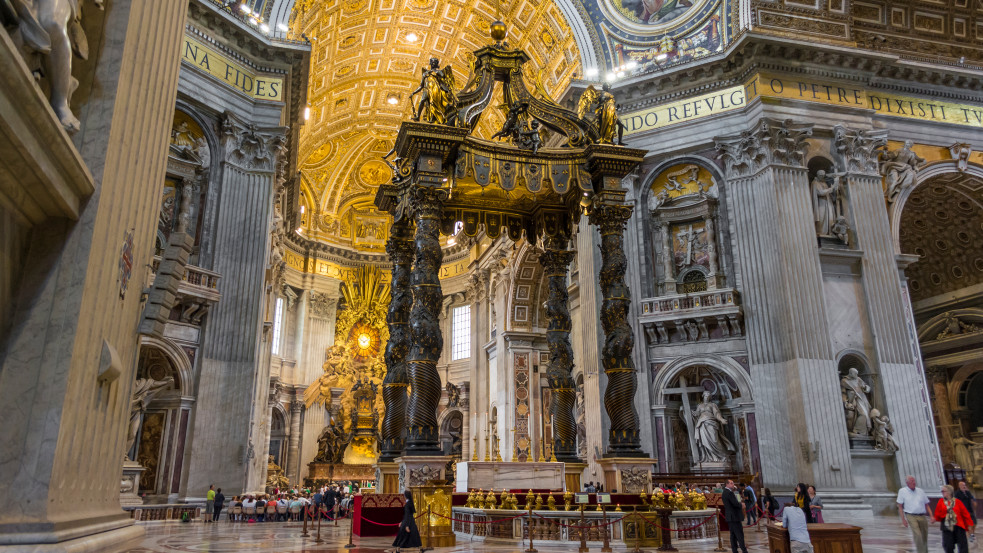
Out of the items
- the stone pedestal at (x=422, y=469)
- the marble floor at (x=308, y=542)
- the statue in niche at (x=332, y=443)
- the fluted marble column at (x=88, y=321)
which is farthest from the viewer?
the statue in niche at (x=332, y=443)

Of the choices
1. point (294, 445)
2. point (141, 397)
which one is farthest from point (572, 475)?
point (294, 445)

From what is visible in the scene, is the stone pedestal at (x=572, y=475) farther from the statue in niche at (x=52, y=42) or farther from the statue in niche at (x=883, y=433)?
the statue in niche at (x=52, y=42)

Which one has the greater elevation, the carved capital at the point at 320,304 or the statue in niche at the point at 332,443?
the carved capital at the point at 320,304

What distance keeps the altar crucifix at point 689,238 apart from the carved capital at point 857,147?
11.9 feet

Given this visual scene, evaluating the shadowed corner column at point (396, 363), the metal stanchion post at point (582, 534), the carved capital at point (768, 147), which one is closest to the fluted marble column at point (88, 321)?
the metal stanchion post at point (582, 534)

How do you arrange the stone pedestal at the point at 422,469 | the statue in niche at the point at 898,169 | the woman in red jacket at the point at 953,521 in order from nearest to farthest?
the woman in red jacket at the point at 953,521 < the stone pedestal at the point at 422,469 < the statue in niche at the point at 898,169

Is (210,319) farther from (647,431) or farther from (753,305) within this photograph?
(753,305)

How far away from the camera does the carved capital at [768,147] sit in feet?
49.1

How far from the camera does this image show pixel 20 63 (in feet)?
7.84

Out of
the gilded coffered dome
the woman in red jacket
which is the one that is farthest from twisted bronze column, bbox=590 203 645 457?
the gilded coffered dome

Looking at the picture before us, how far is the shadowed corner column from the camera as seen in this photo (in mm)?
10250

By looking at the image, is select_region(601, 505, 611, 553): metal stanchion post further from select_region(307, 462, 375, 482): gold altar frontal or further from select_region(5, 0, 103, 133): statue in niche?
select_region(307, 462, 375, 482): gold altar frontal

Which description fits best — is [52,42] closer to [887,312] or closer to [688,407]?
[688,407]

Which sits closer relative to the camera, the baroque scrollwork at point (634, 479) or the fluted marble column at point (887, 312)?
the baroque scrollwork at point (634, 479)
